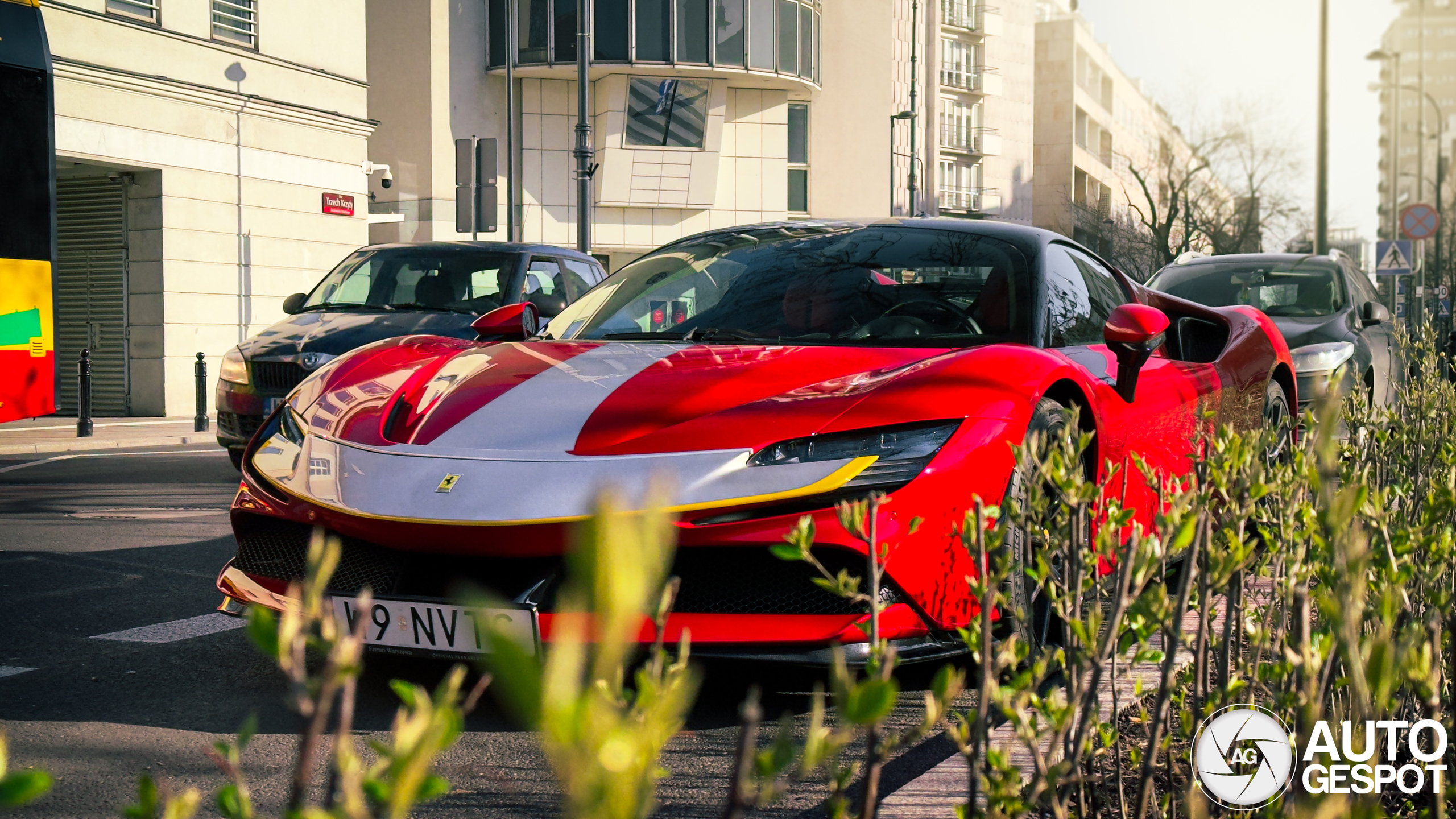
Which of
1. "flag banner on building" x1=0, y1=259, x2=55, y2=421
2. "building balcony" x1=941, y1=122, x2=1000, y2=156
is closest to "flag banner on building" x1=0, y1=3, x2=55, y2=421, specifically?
"flag banner on building" x1=0, y1=259, x2=55, y2=421

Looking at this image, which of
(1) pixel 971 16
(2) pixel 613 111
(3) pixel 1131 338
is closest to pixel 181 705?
(3) pixel 1131 338

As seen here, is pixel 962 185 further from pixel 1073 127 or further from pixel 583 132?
pixel 583 132

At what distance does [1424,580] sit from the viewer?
234cm

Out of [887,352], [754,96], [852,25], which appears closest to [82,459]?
[887,352]

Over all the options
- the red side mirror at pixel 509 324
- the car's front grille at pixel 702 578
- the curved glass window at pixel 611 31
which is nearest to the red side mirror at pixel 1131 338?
the car's front grille at pixel 702 578

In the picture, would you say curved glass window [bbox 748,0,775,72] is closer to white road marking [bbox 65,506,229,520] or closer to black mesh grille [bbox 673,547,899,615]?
white road marking [bbox 65,506,229,520]

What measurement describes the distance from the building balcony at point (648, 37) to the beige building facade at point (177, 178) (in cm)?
1320

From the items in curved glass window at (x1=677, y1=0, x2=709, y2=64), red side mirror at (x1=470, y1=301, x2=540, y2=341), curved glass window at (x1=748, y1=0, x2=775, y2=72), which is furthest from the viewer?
curved glass window at (x1=748, y1=0, x2=775, y2=72)

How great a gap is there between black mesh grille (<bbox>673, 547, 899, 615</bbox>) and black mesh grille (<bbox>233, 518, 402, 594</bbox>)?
692 millimetres

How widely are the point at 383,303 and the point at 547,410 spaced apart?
7.47 m

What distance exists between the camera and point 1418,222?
22.3 meters

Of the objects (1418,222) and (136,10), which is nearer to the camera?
(136,10)

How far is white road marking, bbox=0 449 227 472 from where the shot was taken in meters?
11.6

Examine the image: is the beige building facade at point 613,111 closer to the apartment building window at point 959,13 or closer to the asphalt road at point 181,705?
the asphalt road at point 181,705
